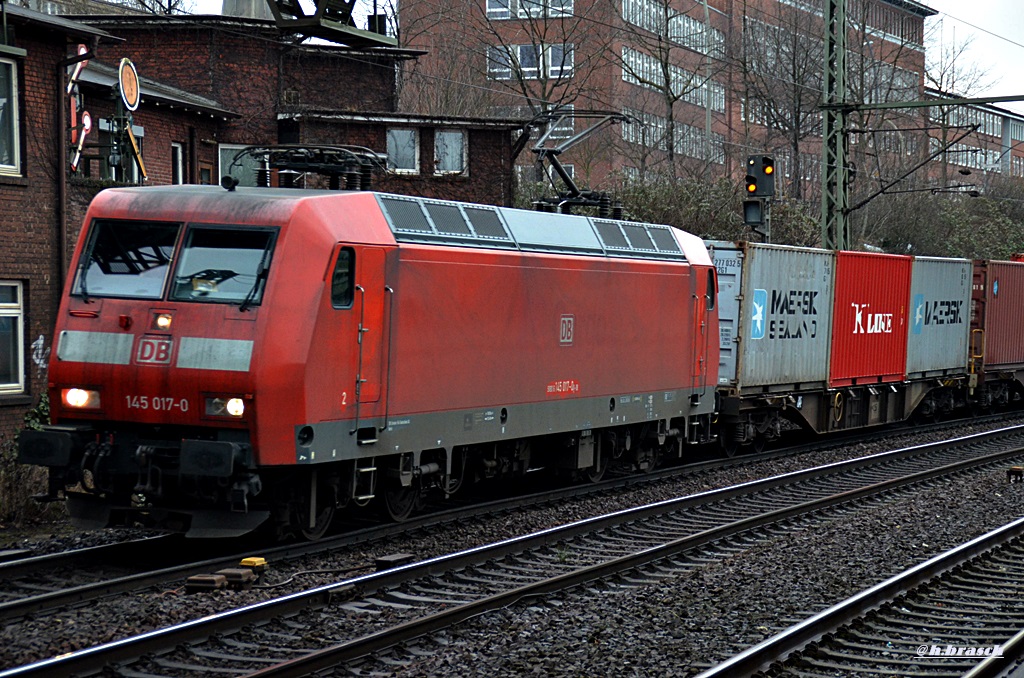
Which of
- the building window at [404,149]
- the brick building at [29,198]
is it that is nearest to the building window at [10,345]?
the brick building at [29,198]

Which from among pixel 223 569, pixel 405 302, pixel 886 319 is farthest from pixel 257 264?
pixel 886 319

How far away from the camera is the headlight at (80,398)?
1059 cm

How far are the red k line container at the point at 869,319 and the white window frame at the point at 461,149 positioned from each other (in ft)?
33.7

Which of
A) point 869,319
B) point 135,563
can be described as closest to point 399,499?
point 135,563

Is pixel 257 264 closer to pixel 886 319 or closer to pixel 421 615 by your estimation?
pixel 421 615

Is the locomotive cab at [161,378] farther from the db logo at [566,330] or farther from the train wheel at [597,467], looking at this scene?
the train wheel at [597,467]

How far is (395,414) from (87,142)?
11.6 meters

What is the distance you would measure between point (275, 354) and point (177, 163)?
15.9m

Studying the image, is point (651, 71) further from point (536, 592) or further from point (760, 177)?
point (536, 592)

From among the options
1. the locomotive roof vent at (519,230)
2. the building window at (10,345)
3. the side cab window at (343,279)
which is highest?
the locomotive roof vent at (519,230)

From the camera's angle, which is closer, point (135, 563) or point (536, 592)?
point (536, 592)

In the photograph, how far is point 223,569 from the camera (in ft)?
32.9

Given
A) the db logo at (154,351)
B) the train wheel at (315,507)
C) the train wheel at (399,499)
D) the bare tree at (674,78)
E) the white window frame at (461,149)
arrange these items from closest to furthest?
the db logo at (154,351)
the train wheel at (315,507)
the train wheel at (399,499)
the white window frame at (461,149)
the bare tree at (674,78)

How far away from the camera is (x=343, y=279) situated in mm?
10812
